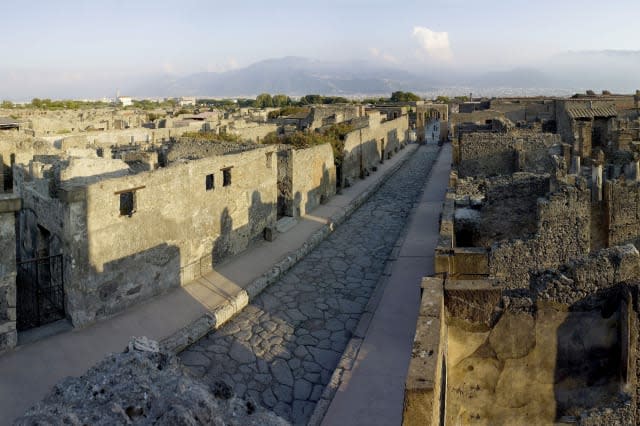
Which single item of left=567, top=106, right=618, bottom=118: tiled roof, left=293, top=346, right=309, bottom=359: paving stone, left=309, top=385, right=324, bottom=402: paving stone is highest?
left=567, top=106, right=618, bottom=118: tiled roof

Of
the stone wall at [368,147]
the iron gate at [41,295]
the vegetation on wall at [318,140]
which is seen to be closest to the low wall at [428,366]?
the iron gate at [41,295]

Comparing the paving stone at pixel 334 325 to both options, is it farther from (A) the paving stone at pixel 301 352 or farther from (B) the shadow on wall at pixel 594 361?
(B) the shadow on wall at pixel 594 361

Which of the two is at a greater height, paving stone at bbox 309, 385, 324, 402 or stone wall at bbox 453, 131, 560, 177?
stone wall at bbox 453, 131, 560, 177

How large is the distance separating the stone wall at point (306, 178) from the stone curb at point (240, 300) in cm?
124

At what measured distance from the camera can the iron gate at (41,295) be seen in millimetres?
9625

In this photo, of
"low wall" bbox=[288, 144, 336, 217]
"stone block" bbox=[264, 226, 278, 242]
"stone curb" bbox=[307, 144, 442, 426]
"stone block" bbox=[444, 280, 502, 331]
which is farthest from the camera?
"low wall" bbox=[288, 144, 336, 217]

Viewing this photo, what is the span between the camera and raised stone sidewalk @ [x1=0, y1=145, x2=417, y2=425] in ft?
25.3

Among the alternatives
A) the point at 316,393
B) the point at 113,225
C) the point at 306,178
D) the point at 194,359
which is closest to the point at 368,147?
the point at 306,178

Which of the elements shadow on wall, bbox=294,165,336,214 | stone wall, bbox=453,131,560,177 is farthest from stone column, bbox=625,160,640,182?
shadow on wall, bbox=294,165,336,214

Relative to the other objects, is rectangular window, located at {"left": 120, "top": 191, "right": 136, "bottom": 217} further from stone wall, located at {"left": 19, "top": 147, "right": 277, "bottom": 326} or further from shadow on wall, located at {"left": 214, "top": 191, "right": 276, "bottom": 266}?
shadow on wall, located at {"left": 214, "top": 191, "right": 276, "bottom": 266}

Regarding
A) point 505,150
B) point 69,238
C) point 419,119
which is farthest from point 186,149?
point 419,119

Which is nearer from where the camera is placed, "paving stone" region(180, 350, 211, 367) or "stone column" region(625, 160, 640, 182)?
"paving stone" region(180, 350, 211, 367)

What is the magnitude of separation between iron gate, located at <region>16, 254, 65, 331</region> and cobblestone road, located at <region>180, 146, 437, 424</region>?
2729mm

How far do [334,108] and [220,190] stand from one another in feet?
92.6
